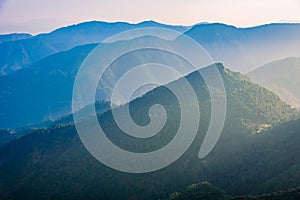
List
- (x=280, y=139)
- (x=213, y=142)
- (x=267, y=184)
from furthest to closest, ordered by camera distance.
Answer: (x=213, y=142) → (x=280, y=139) → (x=267, y=184)

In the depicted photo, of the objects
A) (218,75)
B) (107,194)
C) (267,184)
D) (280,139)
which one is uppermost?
(218,75)

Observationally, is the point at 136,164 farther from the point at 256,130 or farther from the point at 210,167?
the point at 256,130

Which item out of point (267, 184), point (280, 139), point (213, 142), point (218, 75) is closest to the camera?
point (267, 184)

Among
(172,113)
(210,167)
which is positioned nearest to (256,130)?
(210,167)

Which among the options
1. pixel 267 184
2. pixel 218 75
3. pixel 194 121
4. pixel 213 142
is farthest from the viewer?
pixel 218 75

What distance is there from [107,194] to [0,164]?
77.1 m

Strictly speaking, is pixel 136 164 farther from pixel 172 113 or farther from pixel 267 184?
pixel 267 184

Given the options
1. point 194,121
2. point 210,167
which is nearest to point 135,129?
point 194,121

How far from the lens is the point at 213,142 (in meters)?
123

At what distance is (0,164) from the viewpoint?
553ft

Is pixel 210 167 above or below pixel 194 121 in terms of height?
below

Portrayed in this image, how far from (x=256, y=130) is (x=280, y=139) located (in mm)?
17216

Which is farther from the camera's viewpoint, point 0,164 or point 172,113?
point 0,164

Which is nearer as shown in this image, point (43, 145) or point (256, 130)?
point (256, 130)
